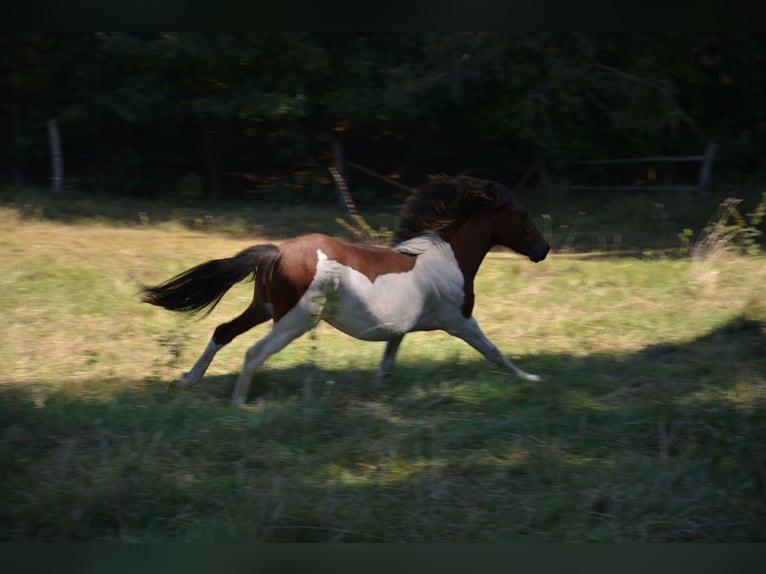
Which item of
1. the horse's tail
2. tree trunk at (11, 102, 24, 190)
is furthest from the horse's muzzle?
tree trunk at (11, 102, 24, 190)

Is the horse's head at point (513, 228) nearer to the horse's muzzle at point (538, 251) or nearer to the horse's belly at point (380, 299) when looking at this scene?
the horse's muzzle at point (538, 251)

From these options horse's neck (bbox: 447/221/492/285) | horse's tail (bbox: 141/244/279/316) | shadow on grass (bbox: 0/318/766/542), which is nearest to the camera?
shadow on grass (bbox: 0/318/766/542)

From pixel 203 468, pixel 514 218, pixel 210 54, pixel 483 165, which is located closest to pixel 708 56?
pixel 483 165

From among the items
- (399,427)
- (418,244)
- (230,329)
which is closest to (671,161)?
(418,244)

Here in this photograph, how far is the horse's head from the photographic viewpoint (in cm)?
669

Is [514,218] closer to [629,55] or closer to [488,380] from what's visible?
[488,380]

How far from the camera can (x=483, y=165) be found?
19.6 meters

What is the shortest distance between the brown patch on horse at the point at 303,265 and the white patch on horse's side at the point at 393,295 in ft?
0.14

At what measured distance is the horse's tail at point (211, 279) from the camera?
5.76m

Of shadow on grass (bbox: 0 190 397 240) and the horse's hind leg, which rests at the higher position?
the horse's hind leg

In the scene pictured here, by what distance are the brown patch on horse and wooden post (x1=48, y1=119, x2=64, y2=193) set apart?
1331 centimetres

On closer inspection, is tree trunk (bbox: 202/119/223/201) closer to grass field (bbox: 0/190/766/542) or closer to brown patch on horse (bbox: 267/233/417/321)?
grass field (bbox: 0/190/766/542)

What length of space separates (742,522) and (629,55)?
15102mm

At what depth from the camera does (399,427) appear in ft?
17.4
